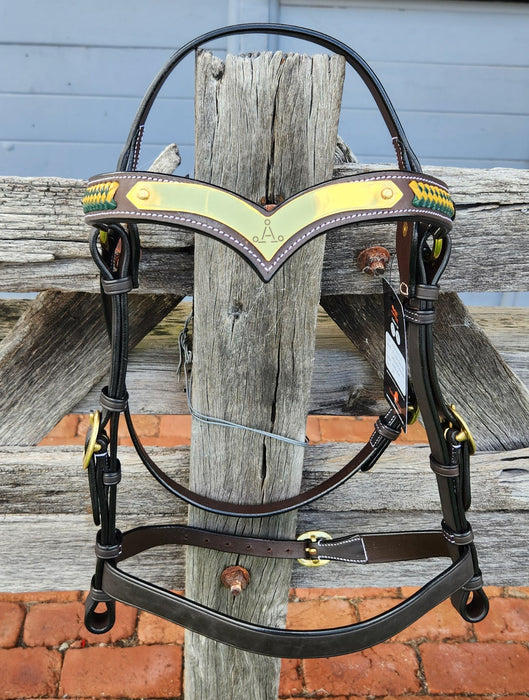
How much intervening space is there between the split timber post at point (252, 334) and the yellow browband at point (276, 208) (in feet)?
0.48

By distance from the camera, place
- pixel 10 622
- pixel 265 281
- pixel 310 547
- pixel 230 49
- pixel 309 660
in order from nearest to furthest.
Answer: pixel 265 281 < pixel 310 547 < pixel 309 660 < pixel 10 622 < pixel 230 49

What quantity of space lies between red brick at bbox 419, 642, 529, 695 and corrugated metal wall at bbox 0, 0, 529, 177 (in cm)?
233

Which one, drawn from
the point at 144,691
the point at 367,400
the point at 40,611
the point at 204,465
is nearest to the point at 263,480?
the point at 204,465

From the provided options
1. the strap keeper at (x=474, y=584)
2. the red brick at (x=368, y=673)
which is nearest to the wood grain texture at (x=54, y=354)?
the strap keeper at (x=474, y=584)

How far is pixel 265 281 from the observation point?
837 mm

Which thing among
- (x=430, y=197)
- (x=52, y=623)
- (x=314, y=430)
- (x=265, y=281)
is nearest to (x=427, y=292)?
(x=430, y=197)

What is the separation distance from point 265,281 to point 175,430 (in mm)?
2679

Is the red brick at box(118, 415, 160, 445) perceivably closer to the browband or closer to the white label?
the white label

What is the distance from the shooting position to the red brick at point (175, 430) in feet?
10.9

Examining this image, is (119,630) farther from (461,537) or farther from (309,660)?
(461,537)

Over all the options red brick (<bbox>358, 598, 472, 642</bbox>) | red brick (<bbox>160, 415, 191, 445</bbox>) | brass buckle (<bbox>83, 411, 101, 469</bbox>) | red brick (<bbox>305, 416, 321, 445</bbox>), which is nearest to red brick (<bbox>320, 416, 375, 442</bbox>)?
red brick (<bbox>305, 416, 321, 445</bbox>)

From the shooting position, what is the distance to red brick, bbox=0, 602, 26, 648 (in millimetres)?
2119

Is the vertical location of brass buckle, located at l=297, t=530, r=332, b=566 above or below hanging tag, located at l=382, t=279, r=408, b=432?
below

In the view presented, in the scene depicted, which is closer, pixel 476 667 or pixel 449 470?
pixel 449 470
